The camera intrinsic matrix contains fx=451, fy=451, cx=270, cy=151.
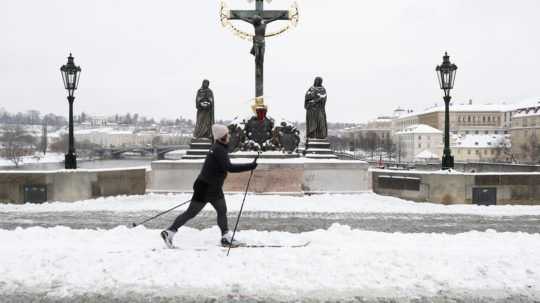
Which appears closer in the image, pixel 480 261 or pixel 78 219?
pixel 480 261

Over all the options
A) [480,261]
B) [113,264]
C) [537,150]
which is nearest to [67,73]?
[113,264]

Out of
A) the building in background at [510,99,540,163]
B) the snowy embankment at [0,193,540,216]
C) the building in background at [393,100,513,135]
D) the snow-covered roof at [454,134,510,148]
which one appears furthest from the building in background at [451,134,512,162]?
the snowy embankment at [0,193,540,216]

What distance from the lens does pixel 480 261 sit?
5.92 m

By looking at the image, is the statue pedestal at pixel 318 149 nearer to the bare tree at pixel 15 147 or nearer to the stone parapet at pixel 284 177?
the stone parapet at pixel 284 177

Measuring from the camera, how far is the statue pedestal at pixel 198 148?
1605 cm

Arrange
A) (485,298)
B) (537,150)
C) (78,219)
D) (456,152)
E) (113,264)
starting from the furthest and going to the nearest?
(456,152) < (537,150) < (78,219) < (113,264) < (485,298)

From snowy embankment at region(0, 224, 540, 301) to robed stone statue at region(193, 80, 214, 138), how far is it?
9674 mm

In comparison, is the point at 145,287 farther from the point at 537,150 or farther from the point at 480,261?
the point at 537,150

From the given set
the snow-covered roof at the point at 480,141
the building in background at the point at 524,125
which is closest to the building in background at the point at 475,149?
the snow-covered roof at the point at 480,141

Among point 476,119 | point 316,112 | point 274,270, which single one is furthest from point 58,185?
point 476,119

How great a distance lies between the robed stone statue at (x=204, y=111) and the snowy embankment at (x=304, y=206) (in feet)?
11.9

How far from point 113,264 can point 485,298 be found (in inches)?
178

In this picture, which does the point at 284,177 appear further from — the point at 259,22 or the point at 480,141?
the point at 480,141

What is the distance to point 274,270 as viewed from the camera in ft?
18.6
